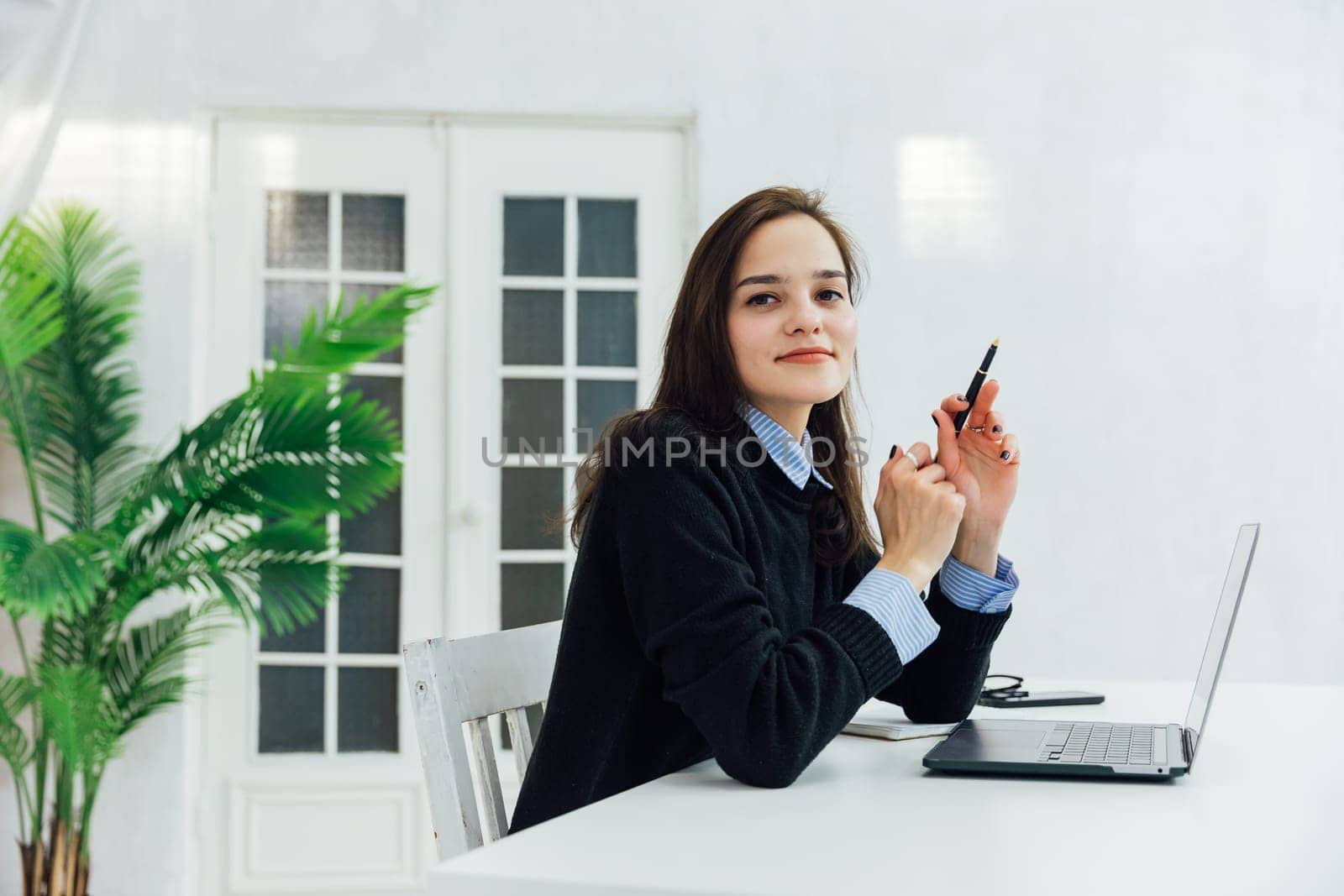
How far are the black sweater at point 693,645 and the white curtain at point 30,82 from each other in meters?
2.96

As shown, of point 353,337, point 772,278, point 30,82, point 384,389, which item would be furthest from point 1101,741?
point 30,82

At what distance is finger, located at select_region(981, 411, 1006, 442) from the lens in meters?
1.38

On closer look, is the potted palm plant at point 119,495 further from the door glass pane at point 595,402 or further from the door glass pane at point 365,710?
the door glass pane at point 595,402

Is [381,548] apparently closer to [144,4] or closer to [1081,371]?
[144,4]

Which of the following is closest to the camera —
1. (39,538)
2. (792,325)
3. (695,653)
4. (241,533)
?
(695,653)

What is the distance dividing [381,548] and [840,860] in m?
2.92

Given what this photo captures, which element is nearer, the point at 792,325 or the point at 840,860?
the point at 840,860

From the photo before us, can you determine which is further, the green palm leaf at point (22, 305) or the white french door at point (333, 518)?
the white french door at point (333, 518)

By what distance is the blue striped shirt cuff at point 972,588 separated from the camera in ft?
4.56

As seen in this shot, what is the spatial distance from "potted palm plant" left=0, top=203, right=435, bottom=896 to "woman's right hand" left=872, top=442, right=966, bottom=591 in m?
1.91

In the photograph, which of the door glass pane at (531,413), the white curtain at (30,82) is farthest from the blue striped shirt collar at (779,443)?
the white curtain at (30,82)

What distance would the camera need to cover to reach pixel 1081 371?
3557 mm

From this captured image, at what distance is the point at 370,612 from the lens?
345 cm

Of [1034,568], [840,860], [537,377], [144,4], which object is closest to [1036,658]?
[1034,568]
